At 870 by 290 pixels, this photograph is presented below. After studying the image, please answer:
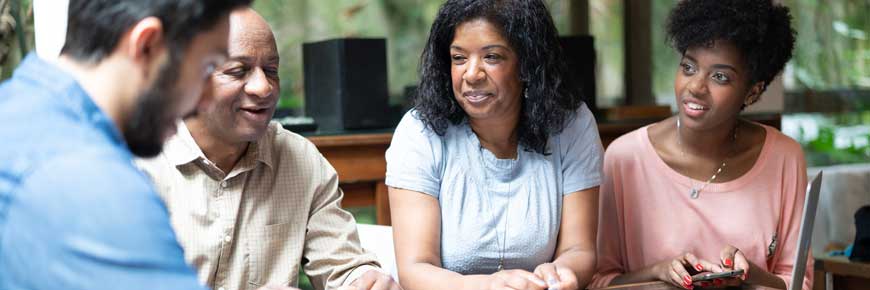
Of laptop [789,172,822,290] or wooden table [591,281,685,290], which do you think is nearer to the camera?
laptop [789,172,822,290]

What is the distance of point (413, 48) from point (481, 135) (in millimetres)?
2579

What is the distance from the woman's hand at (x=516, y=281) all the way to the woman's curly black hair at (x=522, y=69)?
0.42 metres

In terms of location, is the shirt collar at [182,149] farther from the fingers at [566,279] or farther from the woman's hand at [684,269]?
the woman's hand at [684,269]

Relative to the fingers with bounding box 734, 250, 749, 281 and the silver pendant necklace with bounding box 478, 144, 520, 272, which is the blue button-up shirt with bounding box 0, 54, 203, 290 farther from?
the fingers with bounding box 734, 250, 749, 281

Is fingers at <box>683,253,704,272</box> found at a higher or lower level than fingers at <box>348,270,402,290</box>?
lower

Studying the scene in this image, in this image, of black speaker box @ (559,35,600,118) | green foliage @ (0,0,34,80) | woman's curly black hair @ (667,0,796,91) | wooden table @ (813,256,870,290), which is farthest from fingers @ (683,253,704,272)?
green foliage @ (0,0,34,80)

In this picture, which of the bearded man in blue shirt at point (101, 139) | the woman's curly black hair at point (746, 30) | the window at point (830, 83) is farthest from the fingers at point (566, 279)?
the window at point (830, 83)

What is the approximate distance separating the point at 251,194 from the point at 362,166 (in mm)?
1879

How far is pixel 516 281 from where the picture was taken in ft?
6.18

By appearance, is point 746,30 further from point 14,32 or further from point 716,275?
point 14,32

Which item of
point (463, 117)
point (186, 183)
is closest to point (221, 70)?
point (186, 183)

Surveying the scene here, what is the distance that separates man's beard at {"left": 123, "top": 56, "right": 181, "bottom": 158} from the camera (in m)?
0.95

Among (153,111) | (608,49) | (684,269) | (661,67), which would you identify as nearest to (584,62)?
(608,49)

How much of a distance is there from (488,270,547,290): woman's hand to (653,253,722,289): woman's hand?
0.36 meters
